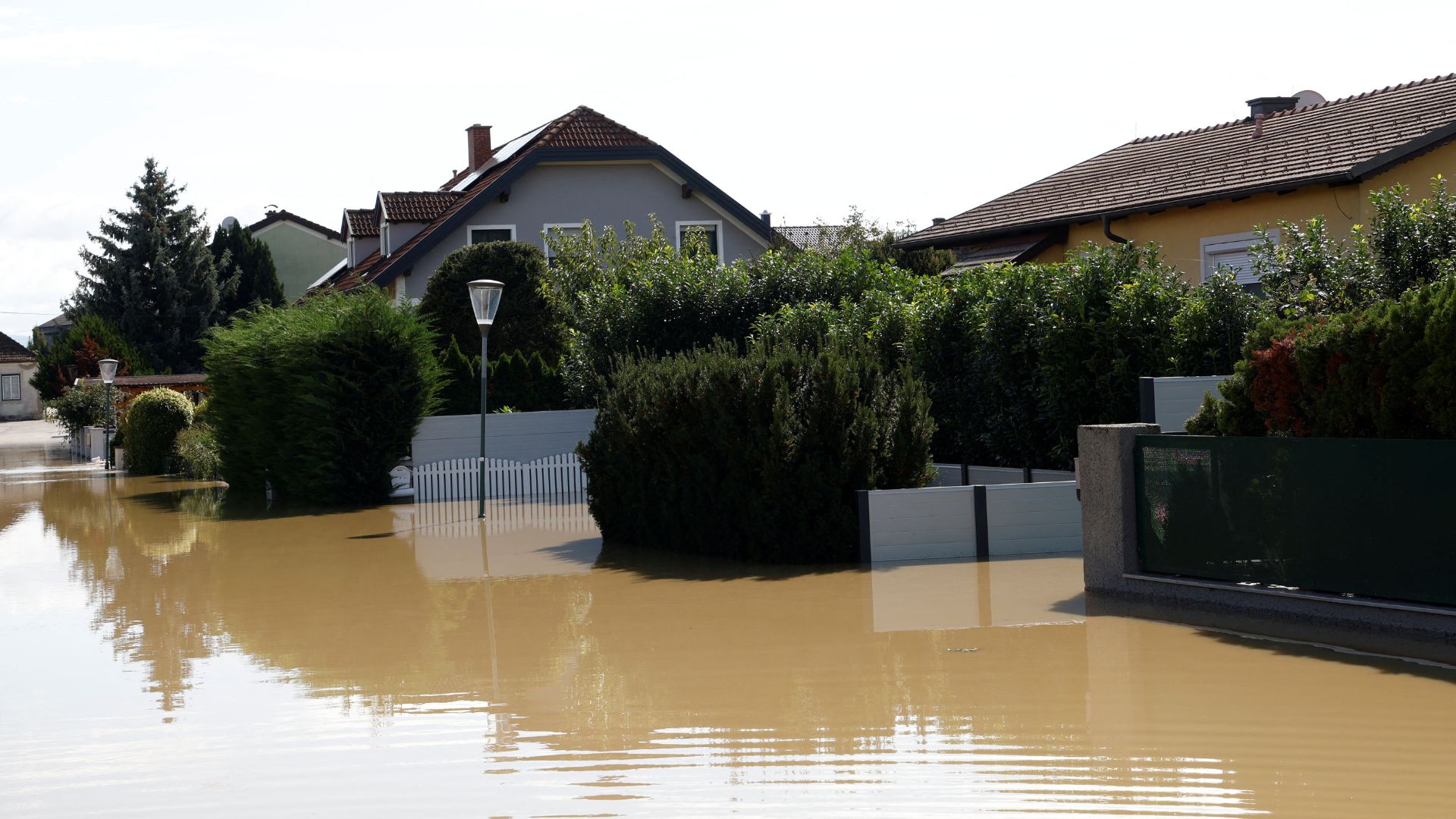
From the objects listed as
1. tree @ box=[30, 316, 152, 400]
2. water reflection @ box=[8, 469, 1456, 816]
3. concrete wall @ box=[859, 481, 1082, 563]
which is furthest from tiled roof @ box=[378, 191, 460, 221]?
concrete wall @ box=[859, 481, 1082, 563]

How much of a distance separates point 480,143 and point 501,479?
27557 millimetres

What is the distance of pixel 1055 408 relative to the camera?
1648 centimetres

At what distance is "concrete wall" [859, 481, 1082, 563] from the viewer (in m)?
14.6

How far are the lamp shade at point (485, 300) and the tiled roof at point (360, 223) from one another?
26.5 metres

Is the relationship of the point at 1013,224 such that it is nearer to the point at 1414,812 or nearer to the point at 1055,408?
the point at 1055,408

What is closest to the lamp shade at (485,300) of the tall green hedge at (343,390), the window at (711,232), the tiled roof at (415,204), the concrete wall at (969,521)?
the tall green hedge at (343,390)

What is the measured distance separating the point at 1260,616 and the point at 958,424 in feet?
23.9

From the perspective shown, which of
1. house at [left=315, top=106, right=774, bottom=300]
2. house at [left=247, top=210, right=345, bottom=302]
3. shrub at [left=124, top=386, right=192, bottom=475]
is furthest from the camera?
house at [left=247, top=210, right=345, bottom=302]

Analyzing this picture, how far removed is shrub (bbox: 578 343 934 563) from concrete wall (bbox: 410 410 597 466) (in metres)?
8.46

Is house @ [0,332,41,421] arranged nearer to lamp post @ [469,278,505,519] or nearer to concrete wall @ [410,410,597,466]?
concrete wall @ [410,410,597,466]

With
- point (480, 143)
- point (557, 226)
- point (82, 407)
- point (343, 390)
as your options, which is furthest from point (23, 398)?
point (343, 390)

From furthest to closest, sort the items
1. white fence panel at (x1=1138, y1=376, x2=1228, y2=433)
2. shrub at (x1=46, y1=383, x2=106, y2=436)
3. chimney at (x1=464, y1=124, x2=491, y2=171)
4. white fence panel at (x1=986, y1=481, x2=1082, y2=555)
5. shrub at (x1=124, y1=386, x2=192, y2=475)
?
chimney at (x1=464, y1=124, x2=491, y2=171) → shrub at (x1=46, y1=383, x2=106, y2=436) → shrub at (x1=124, y1=386, x2=192, y2=475) → white fence panel at (x1=986, y1=481, x2=1082, y2=555) → white fence panel at (x1=1138, y1=376, x2=1228, y2=433)

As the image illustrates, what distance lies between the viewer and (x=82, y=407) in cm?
4769

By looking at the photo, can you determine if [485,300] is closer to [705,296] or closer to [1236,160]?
[705,296]
